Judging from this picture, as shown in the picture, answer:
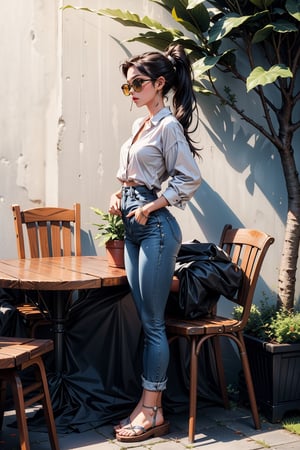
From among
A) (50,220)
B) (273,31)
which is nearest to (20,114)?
(50,220)

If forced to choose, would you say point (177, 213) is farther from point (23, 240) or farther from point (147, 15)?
point (147, 15)

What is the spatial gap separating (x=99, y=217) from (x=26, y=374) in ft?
3.38

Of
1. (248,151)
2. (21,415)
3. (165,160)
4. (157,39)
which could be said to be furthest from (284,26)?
(21,415)

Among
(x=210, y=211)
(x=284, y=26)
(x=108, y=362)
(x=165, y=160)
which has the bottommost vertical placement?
(x=108, y=362)

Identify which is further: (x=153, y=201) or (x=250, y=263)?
(x=250, y=263)

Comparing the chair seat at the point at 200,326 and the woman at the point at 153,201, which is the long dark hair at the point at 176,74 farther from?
the chair seat at the point at 200,326

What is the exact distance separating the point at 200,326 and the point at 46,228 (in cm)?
124

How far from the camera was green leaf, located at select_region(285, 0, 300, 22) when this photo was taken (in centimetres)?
356

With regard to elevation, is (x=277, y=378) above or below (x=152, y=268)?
below

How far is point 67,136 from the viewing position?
4.06 m

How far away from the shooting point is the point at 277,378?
11.7 ft

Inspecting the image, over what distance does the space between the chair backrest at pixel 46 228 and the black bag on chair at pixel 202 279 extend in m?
0.82

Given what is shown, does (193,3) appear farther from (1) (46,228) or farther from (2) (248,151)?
(1) (46,228)

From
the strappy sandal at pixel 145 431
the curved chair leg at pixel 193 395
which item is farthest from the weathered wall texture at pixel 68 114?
the strappy sandal at pixel 145 431
